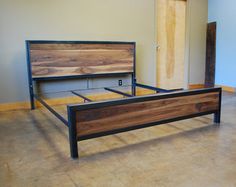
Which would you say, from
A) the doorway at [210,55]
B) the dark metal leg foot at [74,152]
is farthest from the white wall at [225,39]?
the dark metal leg foot at [74,152]

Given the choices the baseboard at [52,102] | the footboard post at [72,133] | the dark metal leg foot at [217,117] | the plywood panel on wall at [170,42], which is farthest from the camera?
the plywood panel on wall at [170,42]

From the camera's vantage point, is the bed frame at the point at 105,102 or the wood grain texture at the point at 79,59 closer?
the bed frame at the point at 105,102

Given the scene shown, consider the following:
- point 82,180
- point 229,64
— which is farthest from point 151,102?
point 229,64

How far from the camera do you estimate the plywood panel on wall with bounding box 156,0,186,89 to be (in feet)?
17.4

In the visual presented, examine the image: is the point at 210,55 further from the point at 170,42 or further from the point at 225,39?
the point at 170,42

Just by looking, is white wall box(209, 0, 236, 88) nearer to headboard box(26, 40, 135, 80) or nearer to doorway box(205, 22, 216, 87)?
doorway box(205, 22, 216, 87)

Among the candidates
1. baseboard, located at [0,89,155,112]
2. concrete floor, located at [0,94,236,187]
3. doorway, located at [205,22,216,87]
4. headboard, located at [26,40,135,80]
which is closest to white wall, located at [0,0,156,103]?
baseboard, located at [0,89,155,112]

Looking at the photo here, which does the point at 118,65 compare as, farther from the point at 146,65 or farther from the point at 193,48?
the point at 193,48

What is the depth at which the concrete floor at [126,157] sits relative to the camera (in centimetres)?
175

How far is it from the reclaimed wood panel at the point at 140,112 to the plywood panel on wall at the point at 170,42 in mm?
2528

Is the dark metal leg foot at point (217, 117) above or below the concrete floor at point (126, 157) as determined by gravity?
above

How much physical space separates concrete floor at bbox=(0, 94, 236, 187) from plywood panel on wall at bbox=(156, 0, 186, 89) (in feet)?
8.48

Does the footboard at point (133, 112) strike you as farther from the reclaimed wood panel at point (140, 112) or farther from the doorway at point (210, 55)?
the doorway at point (210, 55)

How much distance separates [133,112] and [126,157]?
1.57 ft
